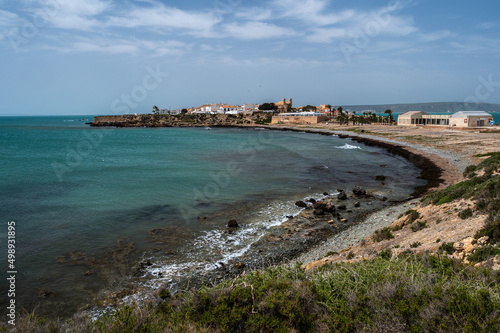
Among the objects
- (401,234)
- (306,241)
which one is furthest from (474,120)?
(306,241)

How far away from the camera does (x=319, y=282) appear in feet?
19.0

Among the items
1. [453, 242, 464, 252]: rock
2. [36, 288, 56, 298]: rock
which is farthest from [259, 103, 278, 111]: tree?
[453, 242, 464, 252]: rock

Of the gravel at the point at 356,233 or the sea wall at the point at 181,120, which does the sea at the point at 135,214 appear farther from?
the sea wall at the point at 181,120

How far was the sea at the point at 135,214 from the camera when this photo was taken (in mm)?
10773

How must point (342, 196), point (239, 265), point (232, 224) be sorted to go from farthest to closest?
1. point (342, 196)
2. point (232, 224)
3. point (239, 265)

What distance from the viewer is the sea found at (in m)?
10.8

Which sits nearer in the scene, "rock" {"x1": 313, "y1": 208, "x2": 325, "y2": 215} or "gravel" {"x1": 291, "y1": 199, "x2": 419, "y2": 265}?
"gravel" {"x1": 291, "y1": 199, "x2": 419, "y2": 265}

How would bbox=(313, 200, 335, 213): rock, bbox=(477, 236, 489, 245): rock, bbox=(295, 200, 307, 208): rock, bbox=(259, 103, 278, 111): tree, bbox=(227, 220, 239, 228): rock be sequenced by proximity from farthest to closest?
bbox=(259, 103, 278, 111): tree < bbox=(295, 200, 307, 208): rock < bbox=(313, 200, 335, 213): rock < bbox=(227, 220, 239, 228): rock < bbox=(477, 236, 489, 245): rock

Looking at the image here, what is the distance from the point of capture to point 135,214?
17.6 metres

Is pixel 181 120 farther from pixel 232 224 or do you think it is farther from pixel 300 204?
pixel 232 224

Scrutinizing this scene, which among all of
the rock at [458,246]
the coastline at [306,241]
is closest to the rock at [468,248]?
the rock at [458,246]

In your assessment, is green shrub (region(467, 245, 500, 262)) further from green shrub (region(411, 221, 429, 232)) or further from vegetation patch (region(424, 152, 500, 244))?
green shrub (region(411, 221, 429, 232))

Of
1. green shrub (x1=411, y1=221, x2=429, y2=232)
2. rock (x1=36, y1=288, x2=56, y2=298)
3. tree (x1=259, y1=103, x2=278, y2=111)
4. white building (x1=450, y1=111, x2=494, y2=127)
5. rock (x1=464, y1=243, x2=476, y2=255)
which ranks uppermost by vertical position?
tree (x1=259, y1=103, x2=278, y2=111)

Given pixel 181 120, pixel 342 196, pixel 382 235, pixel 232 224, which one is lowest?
pixel 232 224
